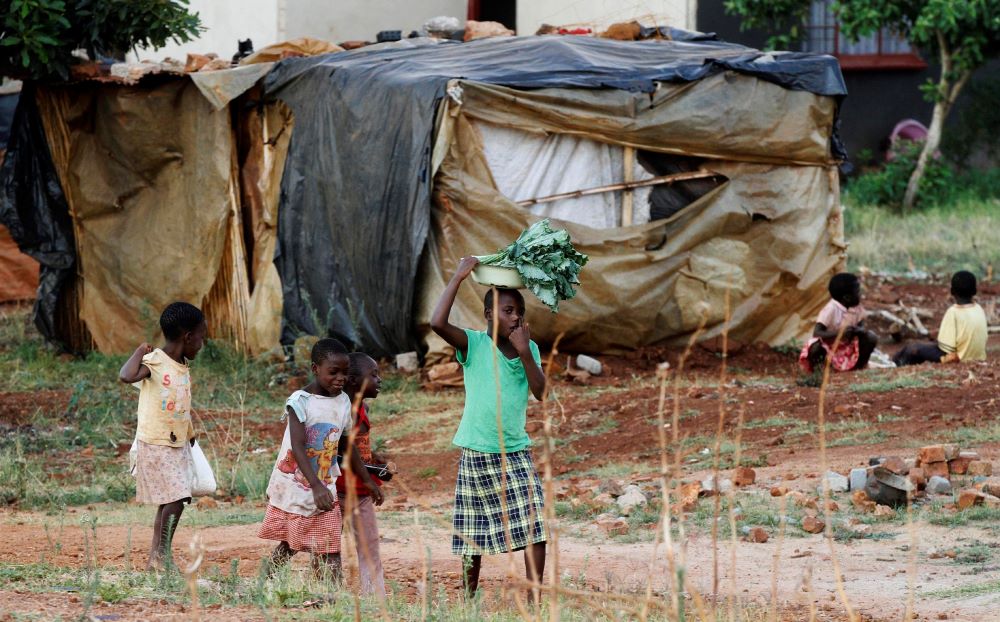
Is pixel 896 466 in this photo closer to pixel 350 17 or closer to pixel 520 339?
pixel 520 339

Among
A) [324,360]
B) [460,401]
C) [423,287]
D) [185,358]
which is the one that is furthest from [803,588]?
[423,287]

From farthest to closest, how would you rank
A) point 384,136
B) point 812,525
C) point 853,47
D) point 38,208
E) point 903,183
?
point 853,47, point 903,183, point 38,208, point 384,136, point 812,525

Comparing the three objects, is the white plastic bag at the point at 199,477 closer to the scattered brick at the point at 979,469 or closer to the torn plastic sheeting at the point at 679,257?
the scattered brick at the point at 979,469

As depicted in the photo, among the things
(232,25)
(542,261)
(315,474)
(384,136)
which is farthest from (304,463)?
(232,25)

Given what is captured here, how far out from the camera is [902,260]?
15859 mm

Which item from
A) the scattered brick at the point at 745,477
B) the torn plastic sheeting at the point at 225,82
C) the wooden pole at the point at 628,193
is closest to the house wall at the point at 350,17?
the torn plastic sheeting at the point at 225,82

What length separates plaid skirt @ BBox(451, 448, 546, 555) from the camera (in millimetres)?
4672

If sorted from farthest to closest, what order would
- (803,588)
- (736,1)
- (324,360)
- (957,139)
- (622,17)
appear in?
(957,139)
(736,1)
(622,17)
(803,588)
(324,360)

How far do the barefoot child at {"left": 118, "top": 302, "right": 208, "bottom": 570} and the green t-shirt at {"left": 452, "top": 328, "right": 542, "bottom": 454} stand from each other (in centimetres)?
122

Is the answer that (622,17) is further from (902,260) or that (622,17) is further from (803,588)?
(803,588)

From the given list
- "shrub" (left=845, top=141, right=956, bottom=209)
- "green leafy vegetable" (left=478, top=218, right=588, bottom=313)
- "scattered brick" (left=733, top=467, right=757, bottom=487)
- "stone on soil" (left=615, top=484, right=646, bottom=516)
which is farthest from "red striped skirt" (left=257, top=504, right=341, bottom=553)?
"shrub" (left=845, top=141, right=956, bottom=209)

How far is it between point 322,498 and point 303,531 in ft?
0.65

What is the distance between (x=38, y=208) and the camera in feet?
39.0

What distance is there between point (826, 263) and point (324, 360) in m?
7.16
